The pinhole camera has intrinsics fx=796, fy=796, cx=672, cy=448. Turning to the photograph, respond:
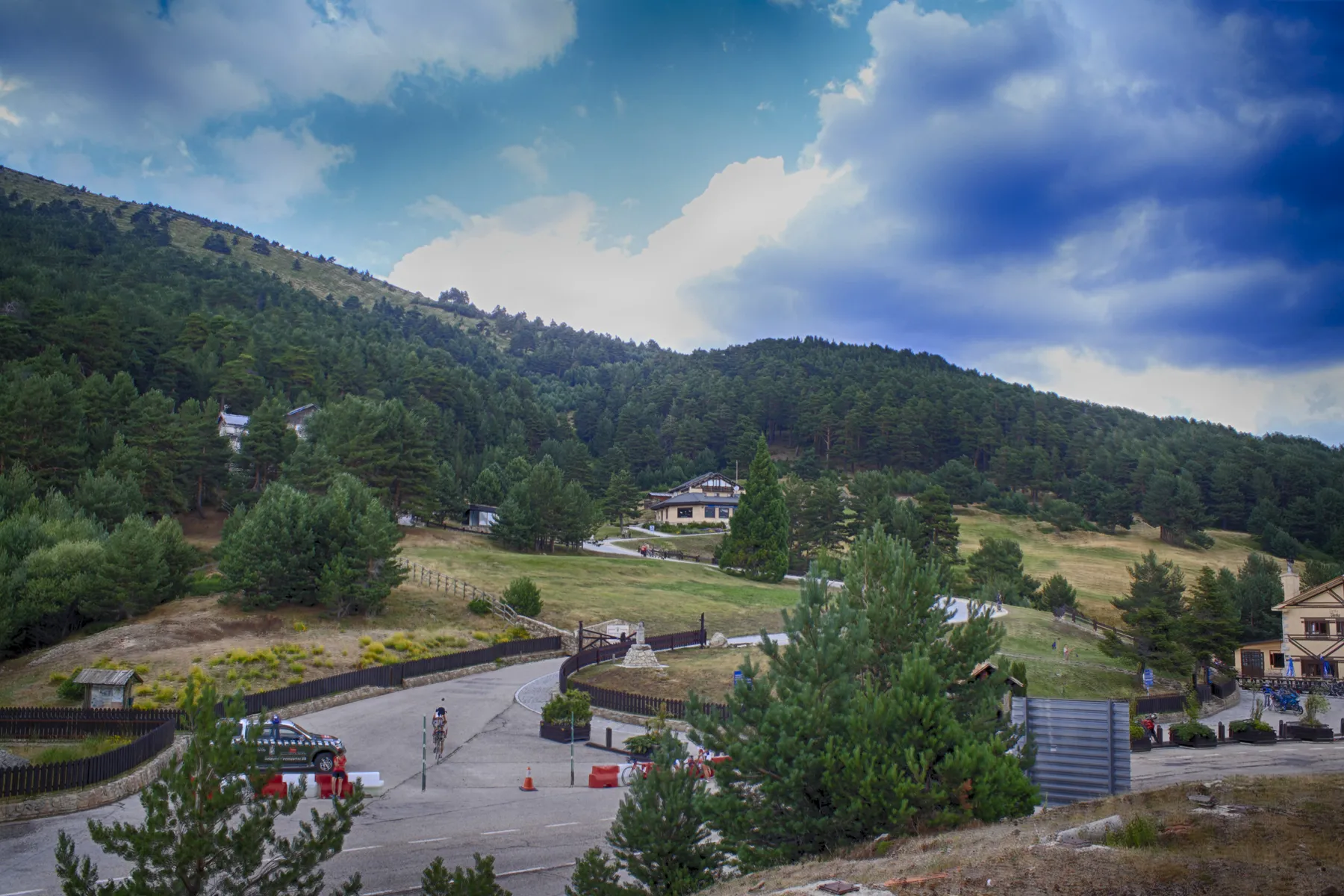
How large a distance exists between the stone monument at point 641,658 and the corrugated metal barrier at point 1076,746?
24.0 meters

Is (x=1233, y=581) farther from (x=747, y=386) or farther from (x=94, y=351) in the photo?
(x=94, y=351)

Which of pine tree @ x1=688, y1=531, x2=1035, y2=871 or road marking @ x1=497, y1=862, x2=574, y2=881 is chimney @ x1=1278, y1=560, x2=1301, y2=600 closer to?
pine tree @ x1=688, y1=531, x2=1035, y2=871

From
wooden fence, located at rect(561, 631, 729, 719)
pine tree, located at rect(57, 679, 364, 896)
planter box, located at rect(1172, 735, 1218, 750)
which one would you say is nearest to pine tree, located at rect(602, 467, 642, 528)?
wooden fence, located at rect(561, 631, 729, 719)

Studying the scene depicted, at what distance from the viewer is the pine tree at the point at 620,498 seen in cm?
9406

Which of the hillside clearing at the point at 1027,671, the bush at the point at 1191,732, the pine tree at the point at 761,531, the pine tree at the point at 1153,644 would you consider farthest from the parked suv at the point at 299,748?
the pine tree at the point at 761,531

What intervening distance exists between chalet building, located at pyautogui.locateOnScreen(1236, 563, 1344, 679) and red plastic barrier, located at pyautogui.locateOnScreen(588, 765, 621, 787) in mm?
51691

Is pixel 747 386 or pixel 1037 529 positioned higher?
pixel 747 386

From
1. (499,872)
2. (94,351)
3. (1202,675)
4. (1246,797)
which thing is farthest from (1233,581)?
(94,351)

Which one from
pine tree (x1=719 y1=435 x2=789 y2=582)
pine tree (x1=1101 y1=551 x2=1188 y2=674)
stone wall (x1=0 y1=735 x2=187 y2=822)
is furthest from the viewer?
pine tree (x1=719 y1=435 x2=789 y2=582)

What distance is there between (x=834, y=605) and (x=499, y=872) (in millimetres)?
8834

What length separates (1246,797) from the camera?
13102 millimetres

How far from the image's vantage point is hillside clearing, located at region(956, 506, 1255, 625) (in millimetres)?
81812

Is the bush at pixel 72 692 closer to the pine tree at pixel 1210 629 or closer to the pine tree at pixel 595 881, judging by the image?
the pine tree at pixel 595 881

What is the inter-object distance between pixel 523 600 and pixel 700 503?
6044 centimetres
